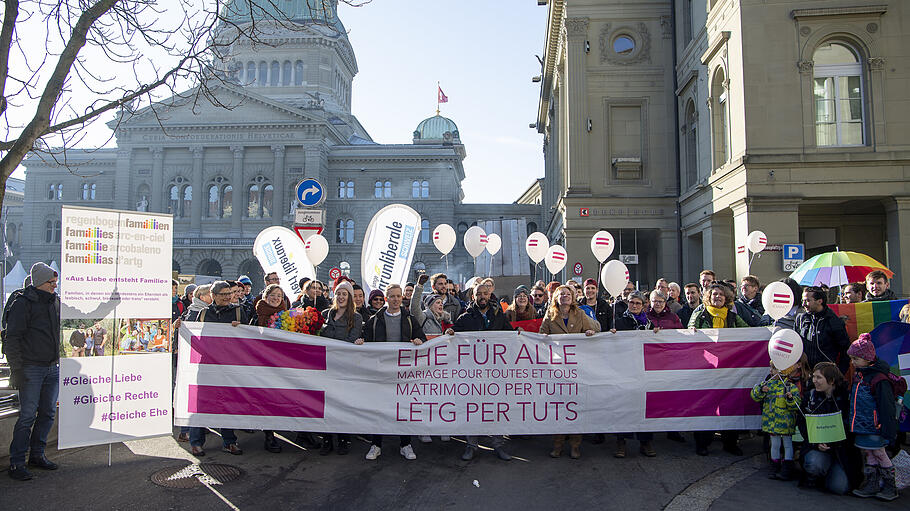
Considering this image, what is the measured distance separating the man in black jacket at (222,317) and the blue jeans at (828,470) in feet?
19.2

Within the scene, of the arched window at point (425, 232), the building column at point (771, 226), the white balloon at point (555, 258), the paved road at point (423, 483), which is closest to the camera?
the paved road at point (423, 483)

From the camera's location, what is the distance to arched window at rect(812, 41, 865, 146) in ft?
52.4

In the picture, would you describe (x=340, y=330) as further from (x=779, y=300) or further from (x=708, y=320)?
(x=779, y=300)

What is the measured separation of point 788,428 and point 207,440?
6541 millimetres

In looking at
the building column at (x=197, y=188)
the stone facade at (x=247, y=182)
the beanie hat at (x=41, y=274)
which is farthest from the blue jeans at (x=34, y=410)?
the building column at (x=197, y=188)

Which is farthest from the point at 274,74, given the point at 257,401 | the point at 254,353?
the point at 257,401

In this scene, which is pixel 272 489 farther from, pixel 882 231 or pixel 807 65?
pixel 882 231

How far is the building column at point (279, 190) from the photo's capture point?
5900cm

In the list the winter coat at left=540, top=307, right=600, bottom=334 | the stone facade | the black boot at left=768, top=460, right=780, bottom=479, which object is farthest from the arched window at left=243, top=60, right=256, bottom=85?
the black boot at left=768, top=460, right=780, bottom=479

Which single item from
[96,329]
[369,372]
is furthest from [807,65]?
[96,329]

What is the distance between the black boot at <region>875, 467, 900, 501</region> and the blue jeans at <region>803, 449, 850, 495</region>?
0.26 m

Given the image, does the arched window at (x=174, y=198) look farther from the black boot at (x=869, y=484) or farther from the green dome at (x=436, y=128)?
the black boot at (x=869, y=484)

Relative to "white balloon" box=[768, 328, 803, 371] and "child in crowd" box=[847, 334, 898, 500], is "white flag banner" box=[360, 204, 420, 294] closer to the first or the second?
"white balloon" box=[768, 328, 803, 371]

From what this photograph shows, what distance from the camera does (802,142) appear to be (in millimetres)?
15922
